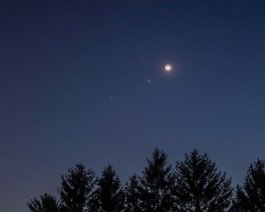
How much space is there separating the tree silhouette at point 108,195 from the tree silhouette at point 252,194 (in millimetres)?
9368

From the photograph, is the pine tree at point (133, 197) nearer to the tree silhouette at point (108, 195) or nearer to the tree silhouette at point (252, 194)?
the tree silhouette at point (108, 195)

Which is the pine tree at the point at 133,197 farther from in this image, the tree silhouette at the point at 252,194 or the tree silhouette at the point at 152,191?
the tree silhouette at the point at 252,194

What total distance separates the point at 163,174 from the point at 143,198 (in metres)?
2.48

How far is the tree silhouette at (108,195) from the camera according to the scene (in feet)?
102

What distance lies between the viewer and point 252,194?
25.8 metres

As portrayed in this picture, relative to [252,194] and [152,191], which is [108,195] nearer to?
[152,191]

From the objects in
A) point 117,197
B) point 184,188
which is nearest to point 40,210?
point 184,188

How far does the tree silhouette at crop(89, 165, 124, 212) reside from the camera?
3095 cm

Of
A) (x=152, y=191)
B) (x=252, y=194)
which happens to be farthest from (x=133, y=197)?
(x=252, y=194)

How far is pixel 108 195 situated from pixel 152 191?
386 centimetres

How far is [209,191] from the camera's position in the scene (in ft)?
91.1

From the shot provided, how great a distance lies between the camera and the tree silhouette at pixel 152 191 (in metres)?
29.5

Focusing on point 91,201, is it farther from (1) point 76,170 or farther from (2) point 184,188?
(2) point 184,188

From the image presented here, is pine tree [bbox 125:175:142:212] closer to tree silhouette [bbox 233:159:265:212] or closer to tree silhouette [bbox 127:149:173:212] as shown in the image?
tree silhouette [bbox 127:149:173:212]
